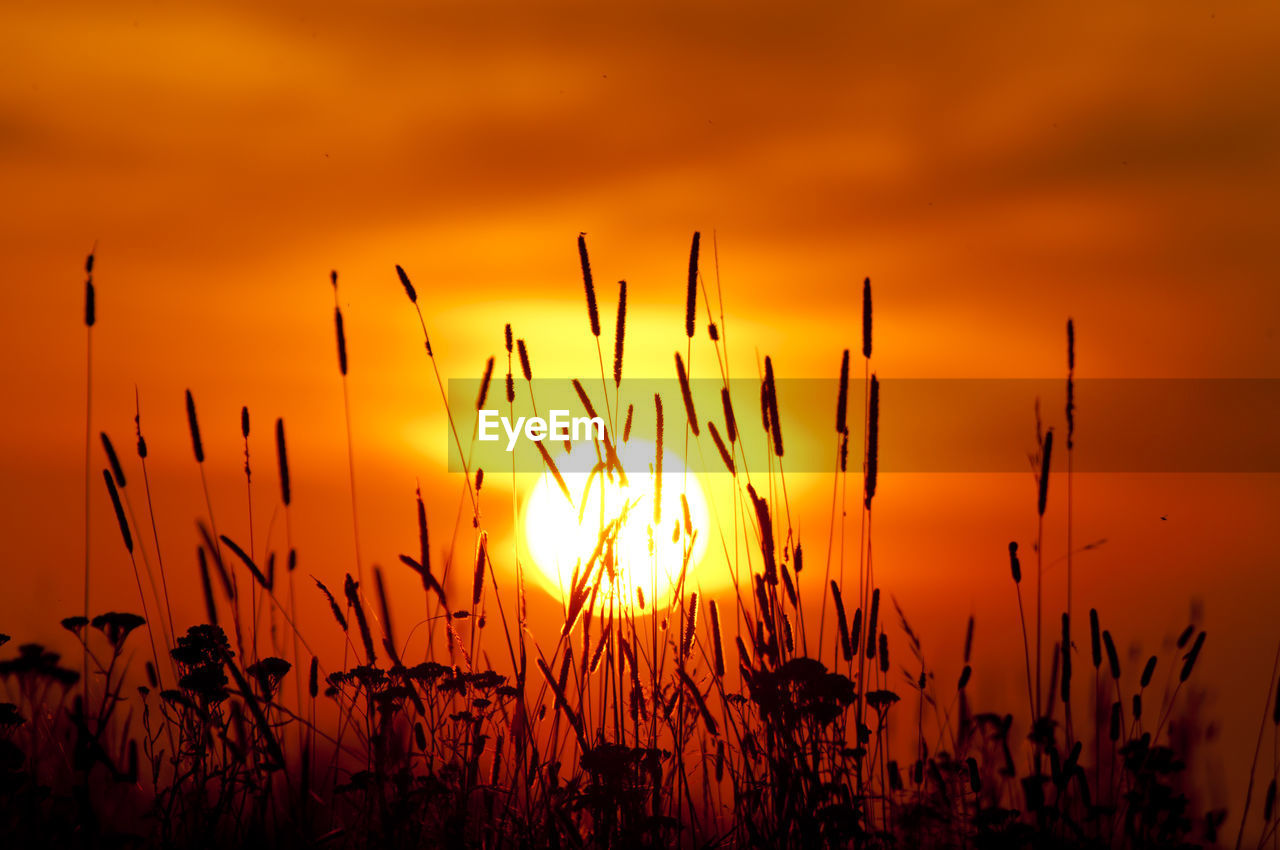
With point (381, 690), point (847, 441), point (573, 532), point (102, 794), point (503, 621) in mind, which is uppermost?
point (847, 441)

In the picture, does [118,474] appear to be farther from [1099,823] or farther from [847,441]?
[1099,823]

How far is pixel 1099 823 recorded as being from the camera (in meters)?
2.39

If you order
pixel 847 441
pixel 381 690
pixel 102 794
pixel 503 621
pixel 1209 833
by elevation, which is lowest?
pixel 1209 833

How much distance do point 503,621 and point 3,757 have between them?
1035 mm

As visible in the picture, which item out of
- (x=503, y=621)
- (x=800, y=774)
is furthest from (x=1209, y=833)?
(x=503, y=621)

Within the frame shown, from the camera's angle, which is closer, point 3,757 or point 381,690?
point 3,757

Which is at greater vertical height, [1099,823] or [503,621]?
[503,621]

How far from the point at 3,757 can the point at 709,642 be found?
154 cm

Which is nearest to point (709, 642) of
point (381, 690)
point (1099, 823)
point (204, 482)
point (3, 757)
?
point (381, 690)

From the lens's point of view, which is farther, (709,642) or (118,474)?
(709,642)

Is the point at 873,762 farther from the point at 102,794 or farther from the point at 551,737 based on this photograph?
the point at 102,794

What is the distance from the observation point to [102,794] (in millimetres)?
2299

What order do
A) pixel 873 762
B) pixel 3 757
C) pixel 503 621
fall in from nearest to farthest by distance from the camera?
pixel 3 757 → pixel 503 621 → pixel 873 762

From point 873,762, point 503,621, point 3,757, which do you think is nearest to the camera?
point 3,757
